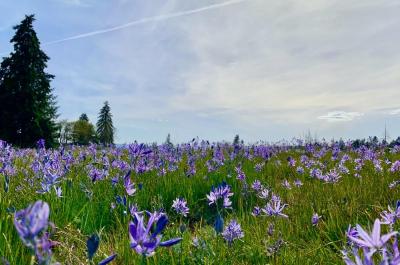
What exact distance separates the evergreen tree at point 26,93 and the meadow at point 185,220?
28633mm

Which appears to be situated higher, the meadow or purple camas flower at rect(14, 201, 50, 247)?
purple camas flower at rect(14, 201, 50, 247)

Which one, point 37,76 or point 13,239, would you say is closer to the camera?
point 13,239

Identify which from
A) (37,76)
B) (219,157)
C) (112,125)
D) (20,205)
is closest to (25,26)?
(37,76)

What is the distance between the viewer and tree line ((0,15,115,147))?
109 feet

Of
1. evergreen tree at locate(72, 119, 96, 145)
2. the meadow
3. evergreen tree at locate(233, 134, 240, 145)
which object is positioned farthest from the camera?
evergreen tree at locate(72, 119, 96, 145)

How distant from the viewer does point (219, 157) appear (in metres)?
8.22

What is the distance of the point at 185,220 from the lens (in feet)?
17.3

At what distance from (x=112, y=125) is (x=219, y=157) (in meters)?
80.0

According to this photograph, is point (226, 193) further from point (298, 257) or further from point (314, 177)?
point (314, 177)

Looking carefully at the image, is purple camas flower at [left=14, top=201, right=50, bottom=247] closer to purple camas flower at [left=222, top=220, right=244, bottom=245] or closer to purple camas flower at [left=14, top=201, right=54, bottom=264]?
purple camas flower at [left=14, top=201, right=54, bottom=264]

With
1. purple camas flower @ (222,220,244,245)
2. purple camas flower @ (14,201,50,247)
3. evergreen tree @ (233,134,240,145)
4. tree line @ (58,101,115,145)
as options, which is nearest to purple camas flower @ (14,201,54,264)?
purple camas flower @ (14,201,50,247)

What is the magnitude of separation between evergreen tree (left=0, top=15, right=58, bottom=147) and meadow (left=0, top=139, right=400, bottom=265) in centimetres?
2863

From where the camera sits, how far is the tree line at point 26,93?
33344mm

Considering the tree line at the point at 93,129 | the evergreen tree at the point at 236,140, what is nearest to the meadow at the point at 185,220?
the evergreen tree at the point at 236,140
